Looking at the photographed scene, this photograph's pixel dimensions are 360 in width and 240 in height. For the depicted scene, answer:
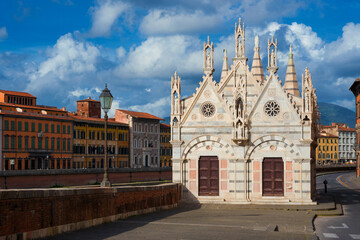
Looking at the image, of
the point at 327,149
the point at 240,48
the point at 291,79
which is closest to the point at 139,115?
the point at 327,149

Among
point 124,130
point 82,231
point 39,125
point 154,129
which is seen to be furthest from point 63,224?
point 154,129

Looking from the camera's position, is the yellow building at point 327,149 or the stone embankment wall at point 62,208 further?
the yellow building at point 327,149

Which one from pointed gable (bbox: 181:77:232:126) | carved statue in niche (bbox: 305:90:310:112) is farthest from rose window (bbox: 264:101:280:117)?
pointed gable (bbox: 181:77:232:126)

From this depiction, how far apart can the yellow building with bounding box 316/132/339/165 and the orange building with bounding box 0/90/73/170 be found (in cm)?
10039

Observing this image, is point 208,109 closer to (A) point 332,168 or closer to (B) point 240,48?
(B) point 240,48

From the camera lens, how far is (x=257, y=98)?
32094mm

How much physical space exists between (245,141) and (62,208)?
15472 mm

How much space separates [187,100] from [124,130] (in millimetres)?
87494

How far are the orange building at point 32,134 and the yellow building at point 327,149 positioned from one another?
10039 cm

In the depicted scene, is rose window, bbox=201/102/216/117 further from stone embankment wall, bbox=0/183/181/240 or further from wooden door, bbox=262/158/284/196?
stone embankment wall, bbox=0/183/181/240

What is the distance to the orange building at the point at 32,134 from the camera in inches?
3610

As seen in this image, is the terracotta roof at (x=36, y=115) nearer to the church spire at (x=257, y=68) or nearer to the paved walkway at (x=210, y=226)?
the church spire at (x=257, y=68)

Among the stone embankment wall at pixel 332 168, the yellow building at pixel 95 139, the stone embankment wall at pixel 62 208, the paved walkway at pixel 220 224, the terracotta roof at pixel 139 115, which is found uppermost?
the terracotta roof at pixel 139 115

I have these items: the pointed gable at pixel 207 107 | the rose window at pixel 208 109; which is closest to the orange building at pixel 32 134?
the pointed gable at pixel 207 107
